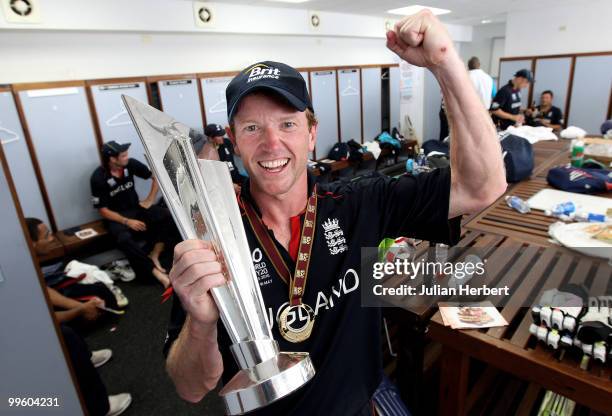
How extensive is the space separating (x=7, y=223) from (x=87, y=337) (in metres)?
1.71

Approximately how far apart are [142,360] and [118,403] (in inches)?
16.4

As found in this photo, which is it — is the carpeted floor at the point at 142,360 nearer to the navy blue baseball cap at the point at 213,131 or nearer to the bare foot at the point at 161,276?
the bare foot at the point at 161,276

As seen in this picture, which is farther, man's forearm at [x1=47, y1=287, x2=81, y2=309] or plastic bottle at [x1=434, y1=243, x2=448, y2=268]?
man's forearm at [x1=47, y1=287, x2=81, y2=309]

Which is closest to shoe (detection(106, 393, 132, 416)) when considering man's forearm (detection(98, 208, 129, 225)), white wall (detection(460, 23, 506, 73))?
man's forearm (detection(98, 208, 129, 225))

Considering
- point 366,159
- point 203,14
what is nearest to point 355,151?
point 366,159

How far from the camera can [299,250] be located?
93 centimetres

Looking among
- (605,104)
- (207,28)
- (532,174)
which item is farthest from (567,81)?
(207,28)

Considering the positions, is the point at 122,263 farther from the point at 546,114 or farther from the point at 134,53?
the point at 546,114

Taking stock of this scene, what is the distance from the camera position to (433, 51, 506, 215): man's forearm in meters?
0.78

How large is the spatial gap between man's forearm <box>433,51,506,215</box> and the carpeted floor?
69.0 inches

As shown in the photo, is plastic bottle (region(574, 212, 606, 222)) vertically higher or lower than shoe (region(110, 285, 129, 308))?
higher

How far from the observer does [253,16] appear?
4.90m

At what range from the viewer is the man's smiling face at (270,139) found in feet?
2.89

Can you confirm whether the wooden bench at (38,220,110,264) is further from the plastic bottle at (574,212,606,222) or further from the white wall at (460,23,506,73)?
the white wall at (460,23,506,73)
